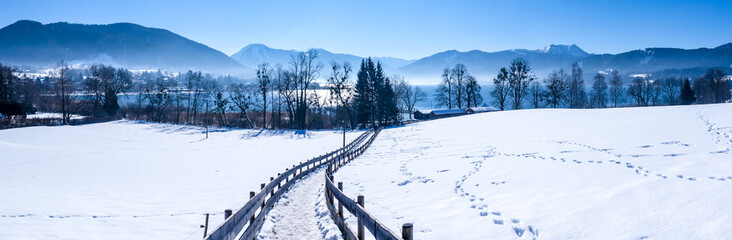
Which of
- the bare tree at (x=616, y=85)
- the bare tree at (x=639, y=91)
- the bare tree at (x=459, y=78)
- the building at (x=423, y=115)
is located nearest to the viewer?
the bare tree at (x=616, y=85)

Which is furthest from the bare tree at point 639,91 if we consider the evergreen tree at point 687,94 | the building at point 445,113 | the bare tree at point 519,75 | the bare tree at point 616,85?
the building at point 445,113

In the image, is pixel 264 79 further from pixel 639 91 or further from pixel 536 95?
pixel 639 91

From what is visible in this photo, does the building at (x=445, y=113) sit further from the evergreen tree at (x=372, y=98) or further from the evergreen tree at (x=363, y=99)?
the evergreen tree at (x=363, y=99)

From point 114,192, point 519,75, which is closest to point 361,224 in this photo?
point 114,192

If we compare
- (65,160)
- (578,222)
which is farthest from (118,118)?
(578,222)

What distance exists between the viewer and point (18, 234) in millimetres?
8297

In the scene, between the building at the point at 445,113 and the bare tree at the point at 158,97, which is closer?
the bare tree at the point at 158,97

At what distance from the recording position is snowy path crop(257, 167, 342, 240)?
26.0ft

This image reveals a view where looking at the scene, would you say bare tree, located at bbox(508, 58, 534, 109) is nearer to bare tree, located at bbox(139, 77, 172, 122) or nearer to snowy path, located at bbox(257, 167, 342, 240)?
snowy path, located at bbox(257, 167, 342, 240)

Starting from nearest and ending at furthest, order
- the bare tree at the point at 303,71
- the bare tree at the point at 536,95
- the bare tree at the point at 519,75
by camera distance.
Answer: the bare tree at the point at 519,75, the bare tree at the point at 303,71, the bare tree at the point at 536,95

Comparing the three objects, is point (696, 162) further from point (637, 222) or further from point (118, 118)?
point (118, 118)

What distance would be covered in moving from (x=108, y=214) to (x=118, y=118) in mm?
69974

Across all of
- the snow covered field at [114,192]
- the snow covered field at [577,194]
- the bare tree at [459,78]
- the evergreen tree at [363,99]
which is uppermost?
the bare tree at [459,78]

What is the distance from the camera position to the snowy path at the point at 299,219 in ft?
26.0
